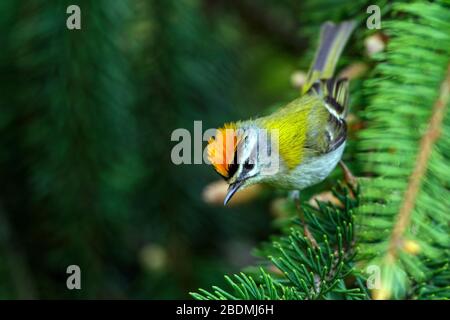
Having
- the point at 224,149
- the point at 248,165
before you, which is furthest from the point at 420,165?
the point at 248,165

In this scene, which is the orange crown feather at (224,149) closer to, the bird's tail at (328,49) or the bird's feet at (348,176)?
the bird's feet at (348,176)

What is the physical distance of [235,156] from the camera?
2209 mm

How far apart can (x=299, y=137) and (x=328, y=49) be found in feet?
1.24

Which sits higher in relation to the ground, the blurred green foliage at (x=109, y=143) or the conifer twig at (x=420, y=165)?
the blurred green foliage at (x=109, y=143)

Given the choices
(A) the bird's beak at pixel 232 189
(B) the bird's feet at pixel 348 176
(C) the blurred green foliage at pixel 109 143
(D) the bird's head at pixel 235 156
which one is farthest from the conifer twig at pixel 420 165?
(C) the blurred green foliage at pixel 109 143

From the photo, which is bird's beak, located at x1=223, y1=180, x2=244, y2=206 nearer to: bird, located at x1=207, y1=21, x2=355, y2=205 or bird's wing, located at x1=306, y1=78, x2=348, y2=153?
bird, located at x1=207, y1=21, x2=355, y2=205

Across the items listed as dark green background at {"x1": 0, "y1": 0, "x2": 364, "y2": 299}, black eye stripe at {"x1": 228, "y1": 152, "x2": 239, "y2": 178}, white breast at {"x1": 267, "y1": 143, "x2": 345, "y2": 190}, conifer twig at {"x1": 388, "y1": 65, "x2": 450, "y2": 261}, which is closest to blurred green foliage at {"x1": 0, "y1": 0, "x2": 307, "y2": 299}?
dark green background at {"x1": 0, "y1": 0, "x2": 364, "y2": 299}

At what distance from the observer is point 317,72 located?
2631mm

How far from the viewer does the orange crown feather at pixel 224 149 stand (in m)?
2.08

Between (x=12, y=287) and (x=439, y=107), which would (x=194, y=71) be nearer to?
(x=12, y=287)

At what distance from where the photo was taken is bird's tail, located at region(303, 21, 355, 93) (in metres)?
2.26

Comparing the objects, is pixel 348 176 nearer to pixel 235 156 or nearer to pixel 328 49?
pixel 235 156

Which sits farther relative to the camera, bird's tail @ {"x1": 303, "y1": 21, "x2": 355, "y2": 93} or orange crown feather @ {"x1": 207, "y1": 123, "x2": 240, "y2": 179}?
bird's tail @ {"x1": 303, "y1": 21, "x2": 355, "y2": 93}

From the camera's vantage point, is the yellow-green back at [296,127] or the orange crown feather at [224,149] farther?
the yellow-green back at [296,127]
